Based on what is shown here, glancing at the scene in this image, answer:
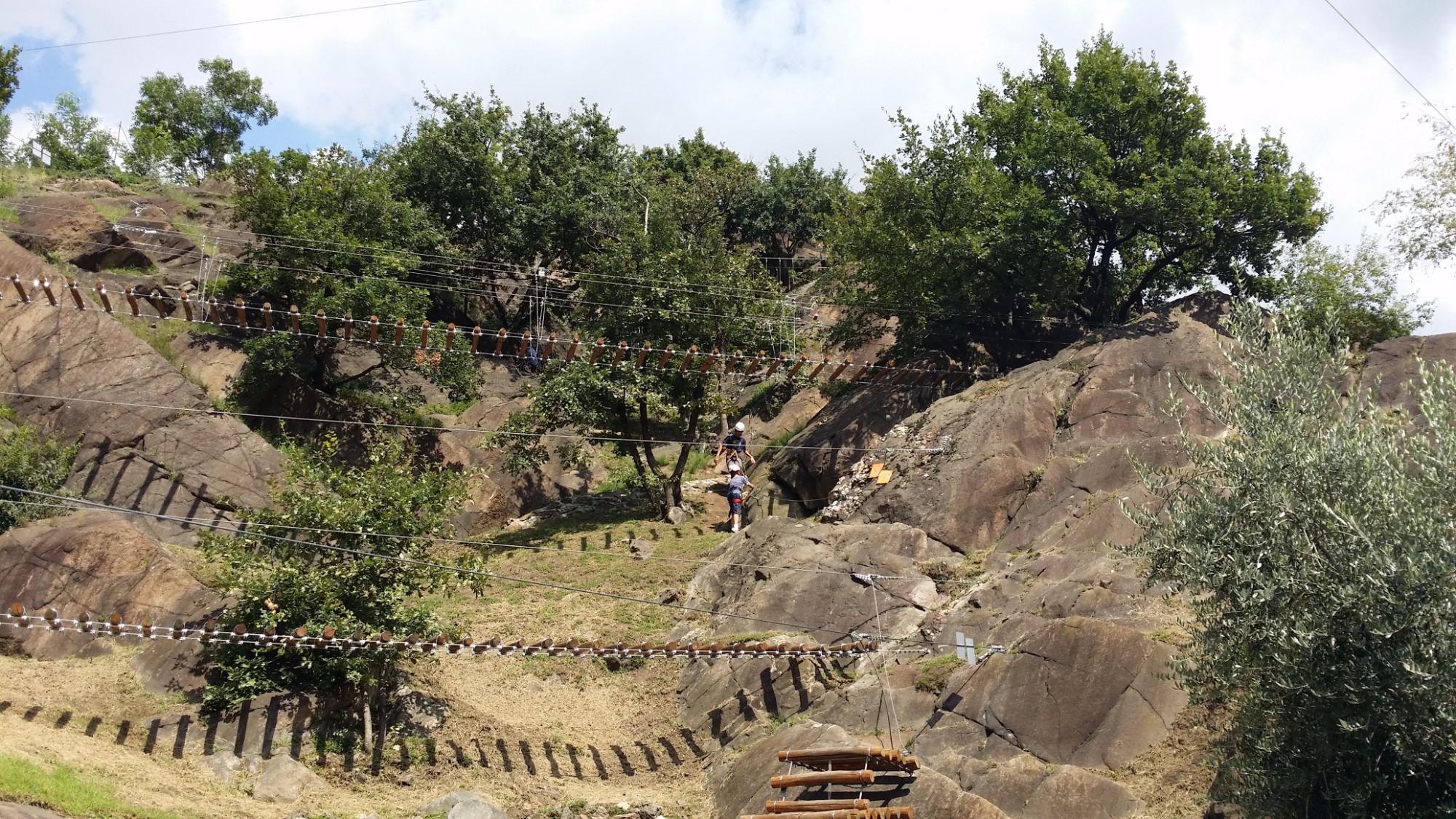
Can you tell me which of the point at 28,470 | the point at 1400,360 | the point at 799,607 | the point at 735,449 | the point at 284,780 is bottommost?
the point at 284,780

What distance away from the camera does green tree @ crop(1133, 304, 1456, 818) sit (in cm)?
1562

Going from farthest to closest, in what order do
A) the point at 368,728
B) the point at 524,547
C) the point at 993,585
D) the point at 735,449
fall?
the point at 735,449 < the point at 524,547 < the point at 993,585 < the point at 368,728

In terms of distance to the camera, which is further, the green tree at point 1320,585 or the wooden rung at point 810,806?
the wooden rung at point 810,806

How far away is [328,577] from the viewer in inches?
1019

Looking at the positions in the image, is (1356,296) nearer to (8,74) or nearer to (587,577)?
(587,577)

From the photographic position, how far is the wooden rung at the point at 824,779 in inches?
831

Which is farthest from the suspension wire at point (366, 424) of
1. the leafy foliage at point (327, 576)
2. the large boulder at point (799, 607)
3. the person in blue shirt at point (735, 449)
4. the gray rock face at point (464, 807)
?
the gray rock face at point (464, 807)

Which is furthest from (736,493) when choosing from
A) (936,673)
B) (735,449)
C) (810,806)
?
(810,806)

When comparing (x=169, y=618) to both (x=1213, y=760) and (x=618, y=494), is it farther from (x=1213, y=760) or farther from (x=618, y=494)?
(x=1213, y=760)

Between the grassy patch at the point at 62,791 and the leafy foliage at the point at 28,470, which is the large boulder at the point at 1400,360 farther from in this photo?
the leafy foliage at the point at 28,470

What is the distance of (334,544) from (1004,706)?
15.0 metres

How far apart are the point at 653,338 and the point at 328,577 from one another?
15.4 m

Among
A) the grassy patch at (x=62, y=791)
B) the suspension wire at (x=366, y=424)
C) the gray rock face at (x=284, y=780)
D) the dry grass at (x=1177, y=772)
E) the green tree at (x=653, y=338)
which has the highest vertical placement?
the green tree at (x=653, y=338)

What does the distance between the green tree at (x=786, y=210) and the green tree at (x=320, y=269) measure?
919 inches
